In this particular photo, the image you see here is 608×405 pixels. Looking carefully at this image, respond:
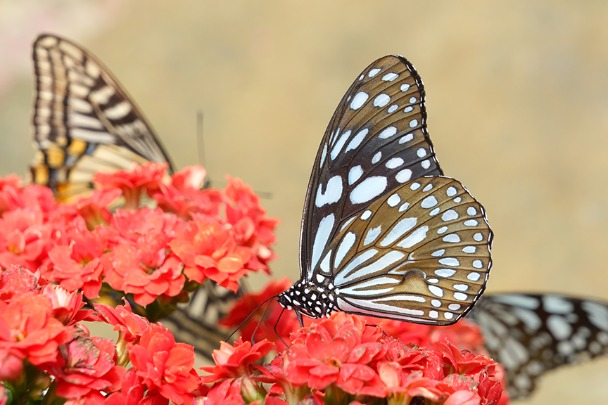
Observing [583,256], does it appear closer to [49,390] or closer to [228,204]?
[228,204]

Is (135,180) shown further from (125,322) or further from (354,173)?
(125,322)

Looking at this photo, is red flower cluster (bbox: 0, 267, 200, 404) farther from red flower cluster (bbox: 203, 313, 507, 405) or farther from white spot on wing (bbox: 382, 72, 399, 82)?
white spot on wing (bbox: 382, 72, 399, 82)

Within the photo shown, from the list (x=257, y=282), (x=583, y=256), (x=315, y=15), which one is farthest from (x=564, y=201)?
(x=315, y=15)

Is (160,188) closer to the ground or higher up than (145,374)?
higher up

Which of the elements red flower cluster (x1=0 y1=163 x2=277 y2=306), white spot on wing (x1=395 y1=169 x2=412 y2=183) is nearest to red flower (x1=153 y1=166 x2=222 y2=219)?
red flower cluster (x1=0 y1=163 x2=277 y2=306)

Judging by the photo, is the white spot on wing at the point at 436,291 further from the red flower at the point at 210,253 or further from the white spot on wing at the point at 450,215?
the red flower at the point at 210,253

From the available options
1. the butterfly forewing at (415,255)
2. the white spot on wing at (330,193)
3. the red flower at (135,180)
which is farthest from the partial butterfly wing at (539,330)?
the red flower at (135,180)

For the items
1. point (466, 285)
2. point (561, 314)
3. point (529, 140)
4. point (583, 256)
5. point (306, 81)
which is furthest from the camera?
point (306, 81)
